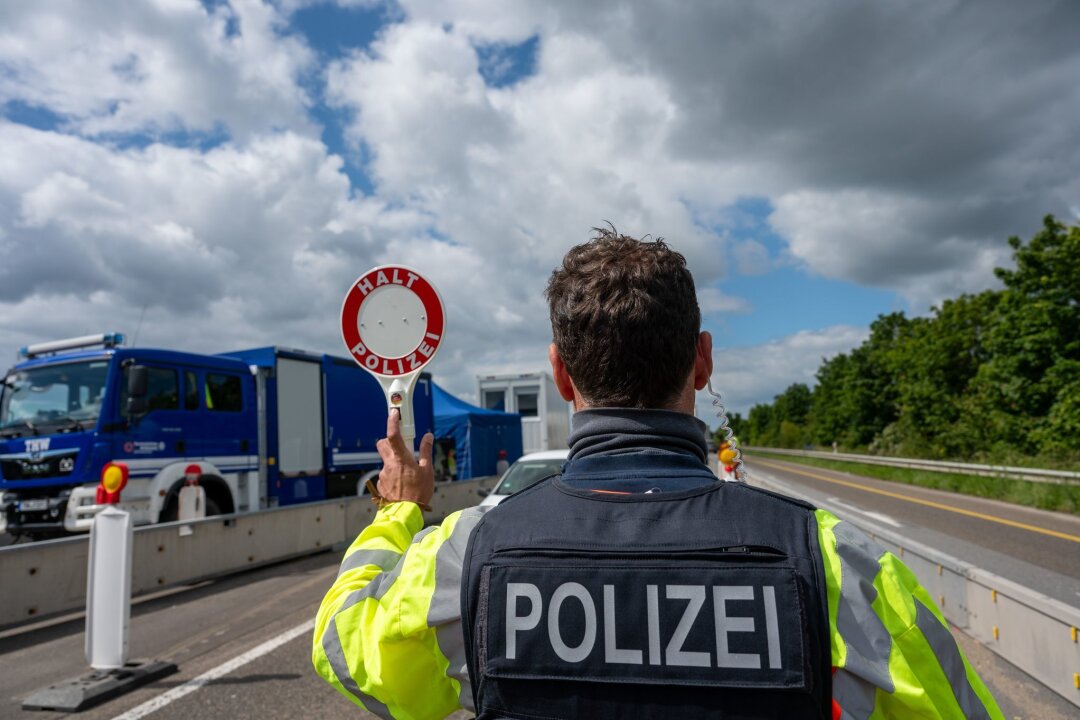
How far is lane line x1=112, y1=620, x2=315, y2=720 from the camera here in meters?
5.07

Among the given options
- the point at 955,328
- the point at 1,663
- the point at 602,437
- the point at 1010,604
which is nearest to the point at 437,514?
the point at 1,663

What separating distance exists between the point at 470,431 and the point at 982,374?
30.4m

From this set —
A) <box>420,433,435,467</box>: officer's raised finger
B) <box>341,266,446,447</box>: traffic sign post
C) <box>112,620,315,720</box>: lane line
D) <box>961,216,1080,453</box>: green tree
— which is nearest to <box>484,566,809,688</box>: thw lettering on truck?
<box>420,433,435,467</box>: officer's raised finger

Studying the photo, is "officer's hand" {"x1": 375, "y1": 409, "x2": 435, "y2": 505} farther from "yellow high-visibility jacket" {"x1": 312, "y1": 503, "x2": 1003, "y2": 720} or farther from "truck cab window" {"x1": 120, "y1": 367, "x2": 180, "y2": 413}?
"truck cab window" {"x1": 120, "y1": 367, "x2": 180, "y2": 413}

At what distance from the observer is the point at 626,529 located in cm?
144

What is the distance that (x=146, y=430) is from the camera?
1075cm

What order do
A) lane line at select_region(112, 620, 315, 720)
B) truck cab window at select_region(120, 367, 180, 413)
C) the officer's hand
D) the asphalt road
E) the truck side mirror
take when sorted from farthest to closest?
truck cab window at select_region(120, 367, 180, 413) < the truck side mirror < the asphalt road < lane line at select_region(112, 620, 315, 720) < the officer's hand

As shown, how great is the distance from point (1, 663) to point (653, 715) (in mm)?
7251

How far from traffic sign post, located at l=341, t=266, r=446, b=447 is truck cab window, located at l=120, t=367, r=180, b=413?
29.1ft

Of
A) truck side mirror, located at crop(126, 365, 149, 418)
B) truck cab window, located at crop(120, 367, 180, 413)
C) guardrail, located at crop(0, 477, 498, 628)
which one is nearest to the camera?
guardrail, located at crop(0, 477, 498, 628)

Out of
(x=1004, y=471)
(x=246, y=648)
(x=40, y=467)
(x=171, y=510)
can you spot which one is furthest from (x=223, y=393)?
(x=1004, y=471)

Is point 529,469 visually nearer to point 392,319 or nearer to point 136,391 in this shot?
point 136,391

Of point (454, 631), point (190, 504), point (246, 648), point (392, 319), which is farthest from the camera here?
point (190, 504)

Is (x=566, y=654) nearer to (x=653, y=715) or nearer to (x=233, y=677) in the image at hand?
(x=653, y=715)
